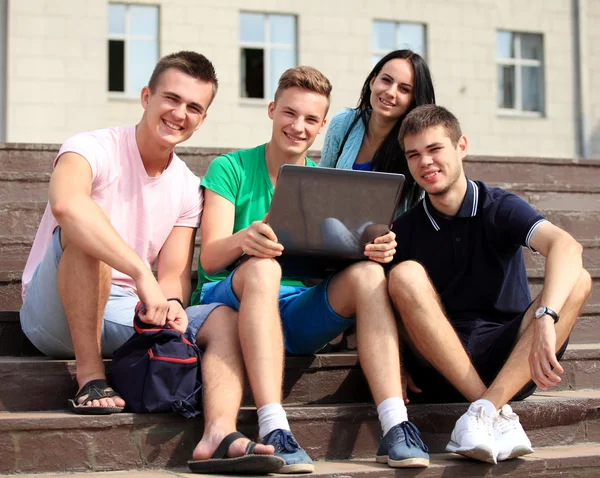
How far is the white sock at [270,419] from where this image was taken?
8.67 ft

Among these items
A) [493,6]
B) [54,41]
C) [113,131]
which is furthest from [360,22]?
[113,131]

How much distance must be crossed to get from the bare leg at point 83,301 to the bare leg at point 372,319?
2.35ft

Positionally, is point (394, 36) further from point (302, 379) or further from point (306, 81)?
point (302, 379)

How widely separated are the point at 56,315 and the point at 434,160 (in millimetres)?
1283

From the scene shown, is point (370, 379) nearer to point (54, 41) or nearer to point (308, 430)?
point (308, 430)

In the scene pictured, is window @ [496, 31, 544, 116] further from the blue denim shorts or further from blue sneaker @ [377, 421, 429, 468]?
blue sneaker @ [377, 421, 429, 468]

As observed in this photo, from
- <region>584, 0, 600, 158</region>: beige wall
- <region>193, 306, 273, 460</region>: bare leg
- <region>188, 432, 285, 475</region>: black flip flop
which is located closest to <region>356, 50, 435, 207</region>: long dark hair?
<region>193, 306, 273, 460</region>: bare leg

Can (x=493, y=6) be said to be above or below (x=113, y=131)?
above

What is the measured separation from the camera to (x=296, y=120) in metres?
3.30

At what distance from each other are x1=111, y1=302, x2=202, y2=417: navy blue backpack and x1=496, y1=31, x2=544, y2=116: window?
35.1 feet

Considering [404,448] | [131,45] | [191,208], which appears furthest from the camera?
[131,45]

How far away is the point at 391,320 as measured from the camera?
2887 millimetres

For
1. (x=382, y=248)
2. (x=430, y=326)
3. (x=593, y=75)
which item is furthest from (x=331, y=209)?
(x=593, y=75)

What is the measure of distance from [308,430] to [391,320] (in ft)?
1.34
